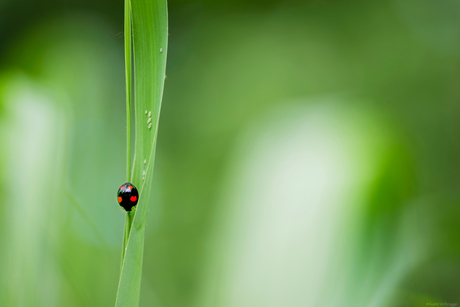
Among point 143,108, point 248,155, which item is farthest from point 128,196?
point 248,155

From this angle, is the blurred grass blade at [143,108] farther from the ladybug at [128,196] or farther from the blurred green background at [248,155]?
the blurred green background at [248,155]

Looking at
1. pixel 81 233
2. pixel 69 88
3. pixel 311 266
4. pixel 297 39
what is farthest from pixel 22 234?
pixel 297 39

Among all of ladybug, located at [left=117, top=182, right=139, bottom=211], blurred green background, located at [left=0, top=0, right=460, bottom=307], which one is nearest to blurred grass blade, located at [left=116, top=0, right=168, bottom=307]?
ladybug, located at [left=117, top=182, right=139, bottom=211]

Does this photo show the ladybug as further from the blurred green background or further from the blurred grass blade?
the blurred green background

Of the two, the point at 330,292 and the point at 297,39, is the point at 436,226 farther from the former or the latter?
the point at 297,39

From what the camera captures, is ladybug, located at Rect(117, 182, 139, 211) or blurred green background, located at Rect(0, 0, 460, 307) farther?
blurred green background, located at Rect(0, 0, 460, 307)
